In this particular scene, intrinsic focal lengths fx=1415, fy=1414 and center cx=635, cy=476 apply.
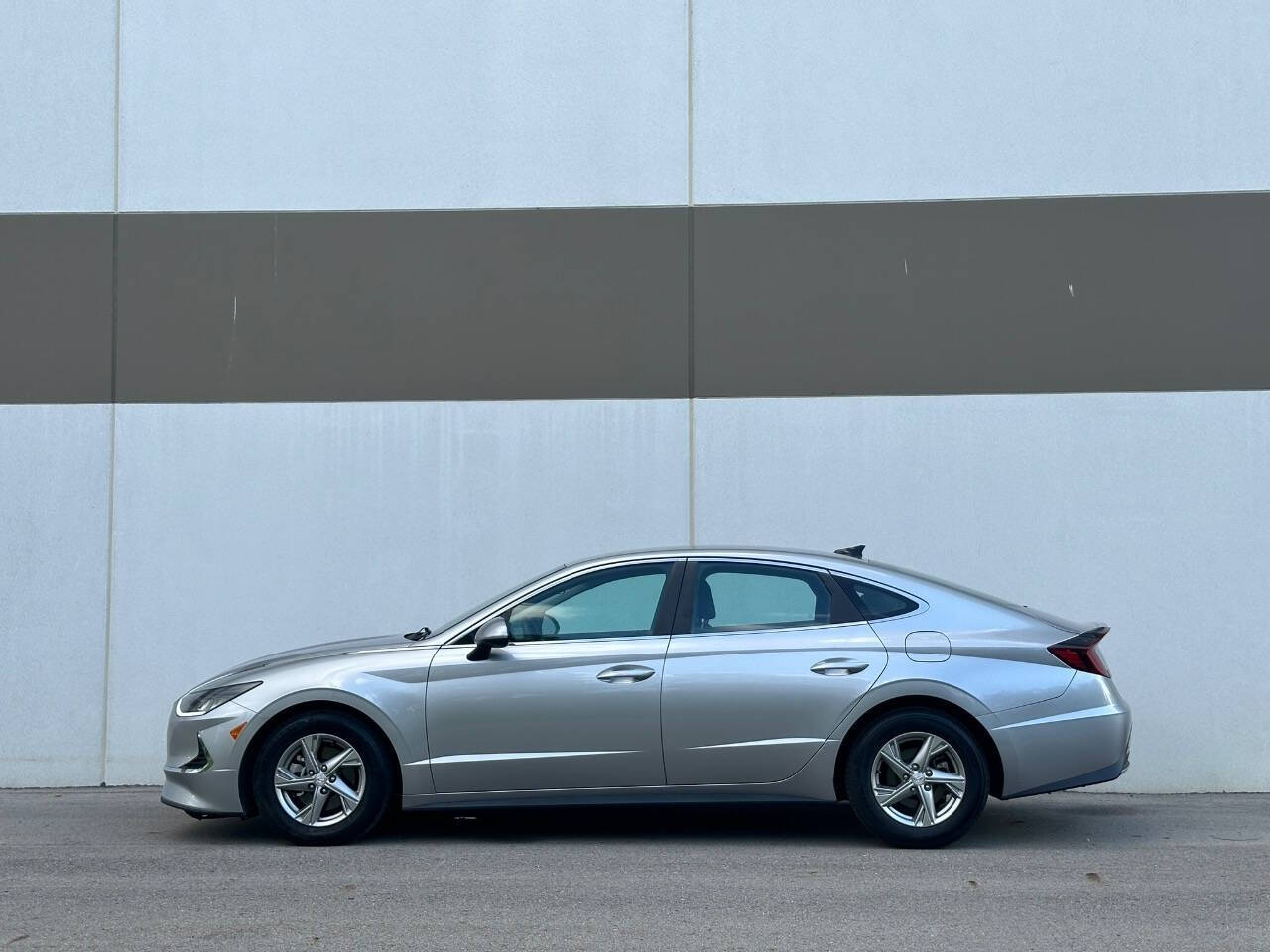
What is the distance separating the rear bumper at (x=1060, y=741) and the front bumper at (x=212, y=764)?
4121mm

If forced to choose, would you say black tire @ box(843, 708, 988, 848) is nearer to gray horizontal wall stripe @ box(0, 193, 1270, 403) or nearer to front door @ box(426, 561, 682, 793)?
front door @ box(426, 561, 682, 793)

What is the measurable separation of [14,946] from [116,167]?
22.8 ft

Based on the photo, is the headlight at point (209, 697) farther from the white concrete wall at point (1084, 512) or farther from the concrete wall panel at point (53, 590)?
the white concrete wall at point (1084, 512)

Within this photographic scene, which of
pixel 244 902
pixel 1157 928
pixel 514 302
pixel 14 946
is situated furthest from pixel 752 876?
pixel 514 302

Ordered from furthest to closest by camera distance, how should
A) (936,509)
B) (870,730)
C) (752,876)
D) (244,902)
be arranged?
(936,509)
(870,730)
(752,876)
(244,902)

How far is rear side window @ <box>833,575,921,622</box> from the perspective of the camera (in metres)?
7.86

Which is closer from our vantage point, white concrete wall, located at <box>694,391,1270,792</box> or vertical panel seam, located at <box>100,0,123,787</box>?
white concrete wall, located at <box>694,391,1270,792</box>

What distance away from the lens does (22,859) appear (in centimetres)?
770

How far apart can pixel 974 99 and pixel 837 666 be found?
16.9ft

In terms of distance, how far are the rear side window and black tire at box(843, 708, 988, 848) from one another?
0.56 metres

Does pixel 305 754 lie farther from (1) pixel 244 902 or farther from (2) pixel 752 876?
(2) pixel 752 876

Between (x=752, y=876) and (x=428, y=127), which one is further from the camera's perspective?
(x=428, y=127)

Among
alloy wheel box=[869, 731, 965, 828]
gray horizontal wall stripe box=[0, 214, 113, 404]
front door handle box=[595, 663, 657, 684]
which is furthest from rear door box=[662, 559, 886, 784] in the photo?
gray horizontal wall stripe box=[0, 214, 113, 404]

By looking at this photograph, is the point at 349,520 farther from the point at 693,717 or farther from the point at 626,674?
the point at 693,717
